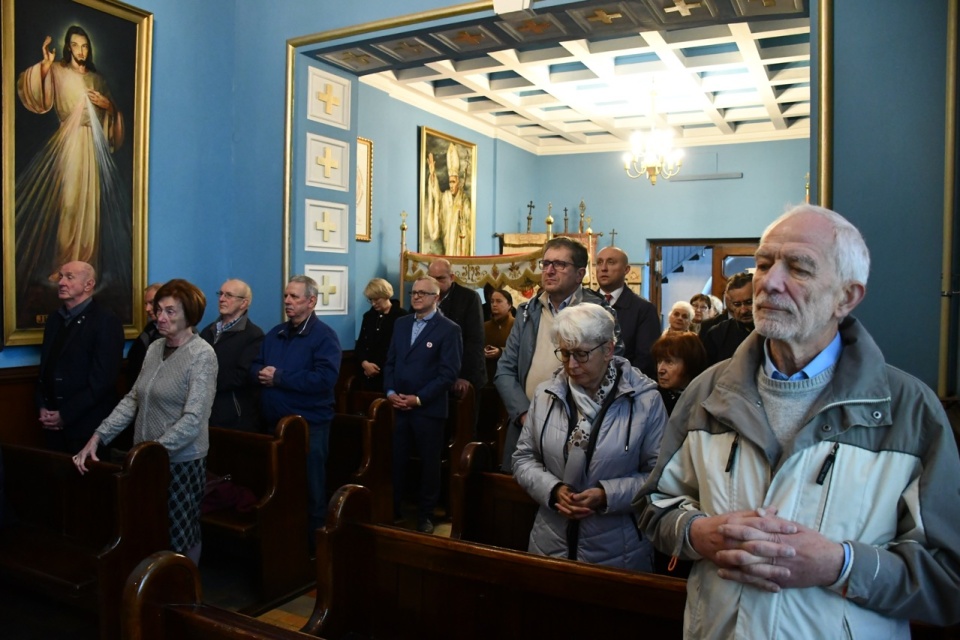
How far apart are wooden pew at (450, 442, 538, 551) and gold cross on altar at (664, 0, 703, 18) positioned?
9.27ft

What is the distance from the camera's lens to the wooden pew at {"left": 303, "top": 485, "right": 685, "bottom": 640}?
1896 millimetres

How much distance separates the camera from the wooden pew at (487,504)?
2.74 meters

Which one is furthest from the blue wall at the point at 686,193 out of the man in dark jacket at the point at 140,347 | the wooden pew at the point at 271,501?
the wooden pew at the point at 271,501

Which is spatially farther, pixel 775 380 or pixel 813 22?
pixel 813 22

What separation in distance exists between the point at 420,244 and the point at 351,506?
6818mm

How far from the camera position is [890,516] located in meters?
1.32

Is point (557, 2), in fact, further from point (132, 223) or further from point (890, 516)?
point (890, 516)

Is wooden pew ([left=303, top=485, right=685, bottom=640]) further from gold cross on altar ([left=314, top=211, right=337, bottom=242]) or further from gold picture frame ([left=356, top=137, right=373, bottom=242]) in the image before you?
gold picture frame ([left=356, top=137, right=373, bottom=242])

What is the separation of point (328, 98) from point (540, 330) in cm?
314

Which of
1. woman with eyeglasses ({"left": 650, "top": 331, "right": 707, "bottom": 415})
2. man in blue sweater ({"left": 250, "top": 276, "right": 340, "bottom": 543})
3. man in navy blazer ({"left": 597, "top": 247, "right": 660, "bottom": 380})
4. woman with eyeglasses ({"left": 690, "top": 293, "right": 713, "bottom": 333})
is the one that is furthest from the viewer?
woman with eyeglasses ({"left": 690, "top": 293, "right": 713, "bottom": 333})

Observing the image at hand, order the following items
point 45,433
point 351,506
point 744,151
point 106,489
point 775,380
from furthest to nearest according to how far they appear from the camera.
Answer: point 744,151
point 45,433
point 106,489
point 351,506
point 775,380

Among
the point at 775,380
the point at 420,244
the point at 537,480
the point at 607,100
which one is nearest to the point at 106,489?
the point at 537,480

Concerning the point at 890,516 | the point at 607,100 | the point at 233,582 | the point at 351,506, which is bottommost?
the point at 233,582

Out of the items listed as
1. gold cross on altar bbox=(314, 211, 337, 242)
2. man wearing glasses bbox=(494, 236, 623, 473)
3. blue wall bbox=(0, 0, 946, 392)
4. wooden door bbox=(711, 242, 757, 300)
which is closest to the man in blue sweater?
man wearing glasses bbox=(494, 236, 623, 473)
